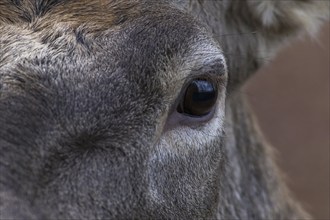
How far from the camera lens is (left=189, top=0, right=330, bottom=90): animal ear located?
486 cm

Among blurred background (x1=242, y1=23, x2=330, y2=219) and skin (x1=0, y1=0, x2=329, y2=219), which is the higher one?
skin (x1=0, y1=0, x2=329, y2=219)

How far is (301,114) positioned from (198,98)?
9.89 metres

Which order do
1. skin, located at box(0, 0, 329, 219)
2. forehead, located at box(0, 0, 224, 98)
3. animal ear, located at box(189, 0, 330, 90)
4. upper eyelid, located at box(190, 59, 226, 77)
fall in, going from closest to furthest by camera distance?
skin, located at box(0, 0, 329, 219) < forehead, located at box(0, 0, 224, 98) < upper eyelid, located at box(190, 59, 226, 77) < animal ear, located at box(189, 0, 330, 90)

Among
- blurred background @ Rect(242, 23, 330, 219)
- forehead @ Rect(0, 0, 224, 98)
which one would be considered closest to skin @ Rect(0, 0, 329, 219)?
forehead @ Rect(0, 0, 224, 98)

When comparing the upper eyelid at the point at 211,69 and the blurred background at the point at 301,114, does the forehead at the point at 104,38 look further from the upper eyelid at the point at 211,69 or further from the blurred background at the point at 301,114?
the blurred background at the point at 301,114

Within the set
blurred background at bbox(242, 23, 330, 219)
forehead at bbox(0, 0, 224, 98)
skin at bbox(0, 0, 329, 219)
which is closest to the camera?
skin at bbox(0, 0, 329, 219)

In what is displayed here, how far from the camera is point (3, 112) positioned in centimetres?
328

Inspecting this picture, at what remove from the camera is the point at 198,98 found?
388cm

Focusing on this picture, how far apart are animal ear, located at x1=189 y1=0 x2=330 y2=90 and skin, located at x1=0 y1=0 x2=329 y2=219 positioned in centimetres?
71

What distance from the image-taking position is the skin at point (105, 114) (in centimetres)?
326

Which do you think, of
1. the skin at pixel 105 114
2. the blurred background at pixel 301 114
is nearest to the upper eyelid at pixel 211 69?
the skin at pixel 105 114

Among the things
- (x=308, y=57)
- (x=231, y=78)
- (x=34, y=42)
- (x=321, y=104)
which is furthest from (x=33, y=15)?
(x=308, y=57)

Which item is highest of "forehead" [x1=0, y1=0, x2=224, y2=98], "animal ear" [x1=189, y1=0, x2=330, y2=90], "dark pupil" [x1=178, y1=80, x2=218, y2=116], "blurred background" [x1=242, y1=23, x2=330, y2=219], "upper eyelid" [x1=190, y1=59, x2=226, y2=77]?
"forehead" [x1=0, y1=0, x2=224, y2=98]

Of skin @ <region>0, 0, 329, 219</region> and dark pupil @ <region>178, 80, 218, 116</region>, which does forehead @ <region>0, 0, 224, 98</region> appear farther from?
dark pupil @ <region>178, 80, 218, 116</region>
